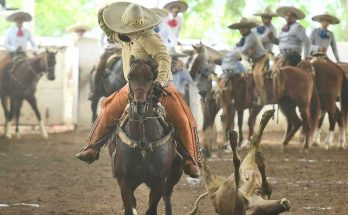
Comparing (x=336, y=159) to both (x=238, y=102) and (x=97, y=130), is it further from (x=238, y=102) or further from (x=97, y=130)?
(x=97, y=130)

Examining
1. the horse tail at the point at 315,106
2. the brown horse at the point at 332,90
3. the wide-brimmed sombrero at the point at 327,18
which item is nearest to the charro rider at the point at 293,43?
the brown horse at the point at 332,90

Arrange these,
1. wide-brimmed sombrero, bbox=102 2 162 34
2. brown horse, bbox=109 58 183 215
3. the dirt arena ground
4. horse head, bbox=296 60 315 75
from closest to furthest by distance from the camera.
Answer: brown horse, bbox=109 58 183 215, wide-brimmed sombrero, bbox=102 2 162 34, the dirt arena ground, horse head, bbox=296 60 315 75

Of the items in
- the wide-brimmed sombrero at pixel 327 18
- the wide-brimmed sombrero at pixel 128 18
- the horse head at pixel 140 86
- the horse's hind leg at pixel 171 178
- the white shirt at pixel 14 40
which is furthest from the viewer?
the white shirt at pixel 14 40

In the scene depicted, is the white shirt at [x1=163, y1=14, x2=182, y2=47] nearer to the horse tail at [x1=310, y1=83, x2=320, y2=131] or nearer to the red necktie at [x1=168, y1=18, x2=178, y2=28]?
the red necktie at [x1=168, y1=18, x2=178, y2=28]

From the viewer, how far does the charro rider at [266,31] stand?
54.5 ft

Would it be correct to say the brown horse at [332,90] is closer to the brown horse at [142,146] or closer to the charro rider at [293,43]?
the charro rider at [293,43]

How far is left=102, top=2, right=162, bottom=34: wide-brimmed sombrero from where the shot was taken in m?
7.14

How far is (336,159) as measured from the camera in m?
14.0

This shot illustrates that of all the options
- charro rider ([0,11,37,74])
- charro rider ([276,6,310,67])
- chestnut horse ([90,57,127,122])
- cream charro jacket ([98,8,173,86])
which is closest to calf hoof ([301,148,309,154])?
charro rider ([276,6,310,67])

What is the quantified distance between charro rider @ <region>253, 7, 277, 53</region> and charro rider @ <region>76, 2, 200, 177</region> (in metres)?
9.28

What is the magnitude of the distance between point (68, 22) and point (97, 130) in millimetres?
22268

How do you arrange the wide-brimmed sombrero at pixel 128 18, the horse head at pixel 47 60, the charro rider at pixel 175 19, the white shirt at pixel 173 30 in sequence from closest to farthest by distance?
the wide-brimmed sombrero at pixel 128 18, the white shirt at pixel 173 30, the charro rider at pixel 175 19, the horse head at pixel 47 60

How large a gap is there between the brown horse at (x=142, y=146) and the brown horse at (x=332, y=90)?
948 cm

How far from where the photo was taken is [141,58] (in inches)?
283
